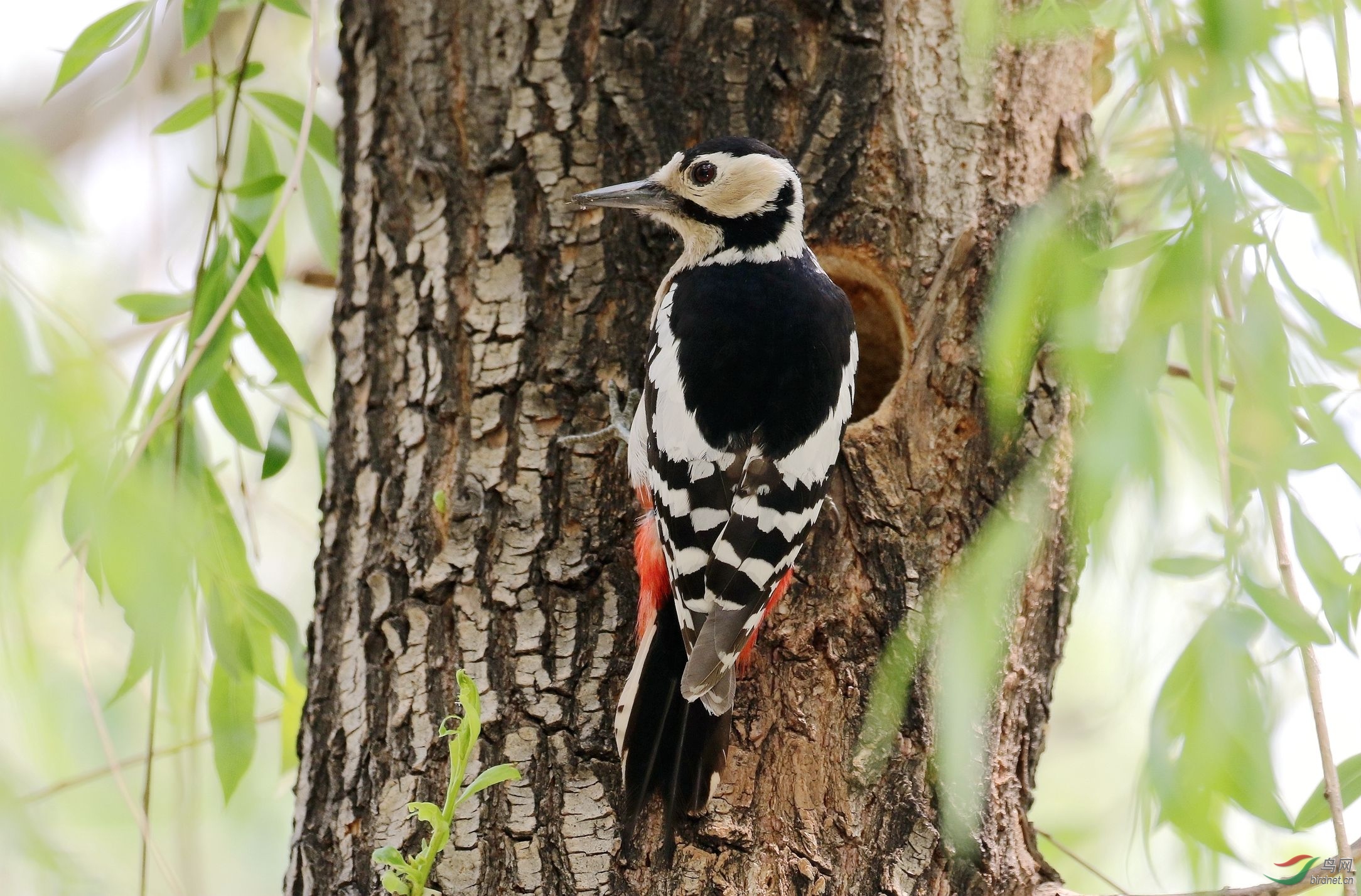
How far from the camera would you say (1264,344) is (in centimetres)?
154

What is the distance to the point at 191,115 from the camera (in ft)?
6.94

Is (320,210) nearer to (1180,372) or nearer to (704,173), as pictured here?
(704,173)

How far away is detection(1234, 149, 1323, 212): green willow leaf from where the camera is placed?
1.58m

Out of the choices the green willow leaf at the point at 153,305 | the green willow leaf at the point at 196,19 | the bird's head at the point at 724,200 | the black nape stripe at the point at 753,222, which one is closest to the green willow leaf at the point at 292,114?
the green willow leaf at the point at 196,19

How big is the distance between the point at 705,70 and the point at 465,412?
0.73m

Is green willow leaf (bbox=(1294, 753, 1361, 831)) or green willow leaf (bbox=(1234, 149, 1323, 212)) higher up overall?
green willow leaf (bbox=(1234, 149, 1323, 212))

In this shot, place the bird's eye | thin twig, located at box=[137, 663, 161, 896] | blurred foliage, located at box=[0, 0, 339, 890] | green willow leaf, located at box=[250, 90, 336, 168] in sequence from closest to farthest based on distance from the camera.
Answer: blurred foliage, located at box=[0, 0, 339, 890]
thin twig, located at box=[137, 663, 161, 896]
the bird's eye
green willow leaf, located at box=[250, 90, 336, 168]

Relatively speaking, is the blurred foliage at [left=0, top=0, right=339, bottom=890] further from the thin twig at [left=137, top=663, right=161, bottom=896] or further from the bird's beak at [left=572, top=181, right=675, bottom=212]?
the bird's beak at [left=572, top=181, right=675, bottom=212]

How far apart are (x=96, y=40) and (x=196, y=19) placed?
177mm

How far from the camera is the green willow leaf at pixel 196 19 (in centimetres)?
182

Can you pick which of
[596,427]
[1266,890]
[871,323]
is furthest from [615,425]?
[1266,890]

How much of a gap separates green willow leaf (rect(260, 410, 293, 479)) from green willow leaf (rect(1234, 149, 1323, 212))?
→ 5.17ft

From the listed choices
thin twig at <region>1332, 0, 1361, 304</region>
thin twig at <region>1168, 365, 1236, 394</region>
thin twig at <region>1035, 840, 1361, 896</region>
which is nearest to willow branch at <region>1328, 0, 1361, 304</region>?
thin twig at <region>1332, 0, 1361, 304</region>

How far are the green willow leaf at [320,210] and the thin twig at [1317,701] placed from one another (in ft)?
5.40
